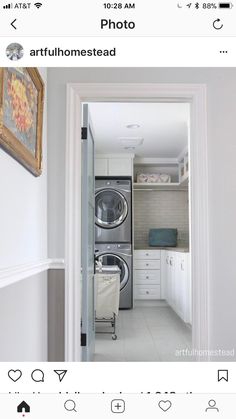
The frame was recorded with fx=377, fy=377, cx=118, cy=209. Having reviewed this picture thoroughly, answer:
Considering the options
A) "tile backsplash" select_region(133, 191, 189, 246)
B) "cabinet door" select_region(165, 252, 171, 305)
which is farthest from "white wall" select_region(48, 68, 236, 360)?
"tile backsplash" select_region(133, 191, 189, 246)

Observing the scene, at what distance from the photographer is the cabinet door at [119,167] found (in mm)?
4762

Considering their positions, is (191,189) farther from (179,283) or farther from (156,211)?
(156,211)

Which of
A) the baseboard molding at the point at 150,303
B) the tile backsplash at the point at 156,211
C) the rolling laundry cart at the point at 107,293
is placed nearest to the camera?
the rolling laundry cart at the point at 107,293

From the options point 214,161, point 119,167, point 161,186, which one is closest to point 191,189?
point 214,161

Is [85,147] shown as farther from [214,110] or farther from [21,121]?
[21,121]
